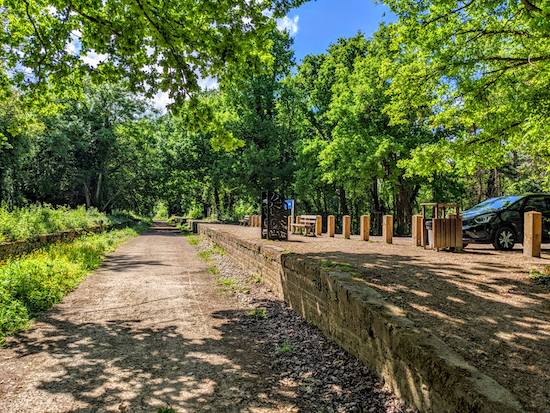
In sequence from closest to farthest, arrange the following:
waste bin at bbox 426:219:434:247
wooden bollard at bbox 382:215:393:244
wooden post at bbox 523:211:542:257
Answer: wooden post at bbox 523:211:542:257 < waste bin at bbox 426:219:434:247 < wooden bollard at bbox 382:215:393:244

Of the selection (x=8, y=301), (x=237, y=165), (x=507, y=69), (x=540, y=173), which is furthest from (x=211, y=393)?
(x=237, y=165)

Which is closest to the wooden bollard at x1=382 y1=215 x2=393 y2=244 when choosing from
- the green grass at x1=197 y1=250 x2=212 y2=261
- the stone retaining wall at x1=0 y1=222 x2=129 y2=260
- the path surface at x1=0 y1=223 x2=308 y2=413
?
the path surface at x1=0 y1=223 x2=308 y2=413

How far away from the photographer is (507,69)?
320 inches

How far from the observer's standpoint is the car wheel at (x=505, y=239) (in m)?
9.32

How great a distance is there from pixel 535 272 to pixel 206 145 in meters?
29.1

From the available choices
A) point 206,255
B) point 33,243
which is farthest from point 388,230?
point 33,243

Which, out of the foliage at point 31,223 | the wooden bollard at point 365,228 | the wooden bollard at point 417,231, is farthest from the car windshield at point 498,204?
the foliage at point 31,223

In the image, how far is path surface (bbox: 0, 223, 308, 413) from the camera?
127 inches

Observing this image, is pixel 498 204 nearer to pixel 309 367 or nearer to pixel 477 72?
pixel 477 72

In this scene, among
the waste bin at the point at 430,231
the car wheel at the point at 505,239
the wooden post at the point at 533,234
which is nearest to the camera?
the wooden post at the point at 533,234

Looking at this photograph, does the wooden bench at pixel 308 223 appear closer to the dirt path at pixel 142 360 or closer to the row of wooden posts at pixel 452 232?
the row of wooden posts at pixel 452 232

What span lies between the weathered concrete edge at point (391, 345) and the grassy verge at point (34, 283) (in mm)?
4502

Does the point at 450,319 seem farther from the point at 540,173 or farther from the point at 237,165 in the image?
the point at 237,165

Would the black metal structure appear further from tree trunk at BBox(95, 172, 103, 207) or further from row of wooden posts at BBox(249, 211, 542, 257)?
tree trunk at BBox(95, 172, 103, 207)
